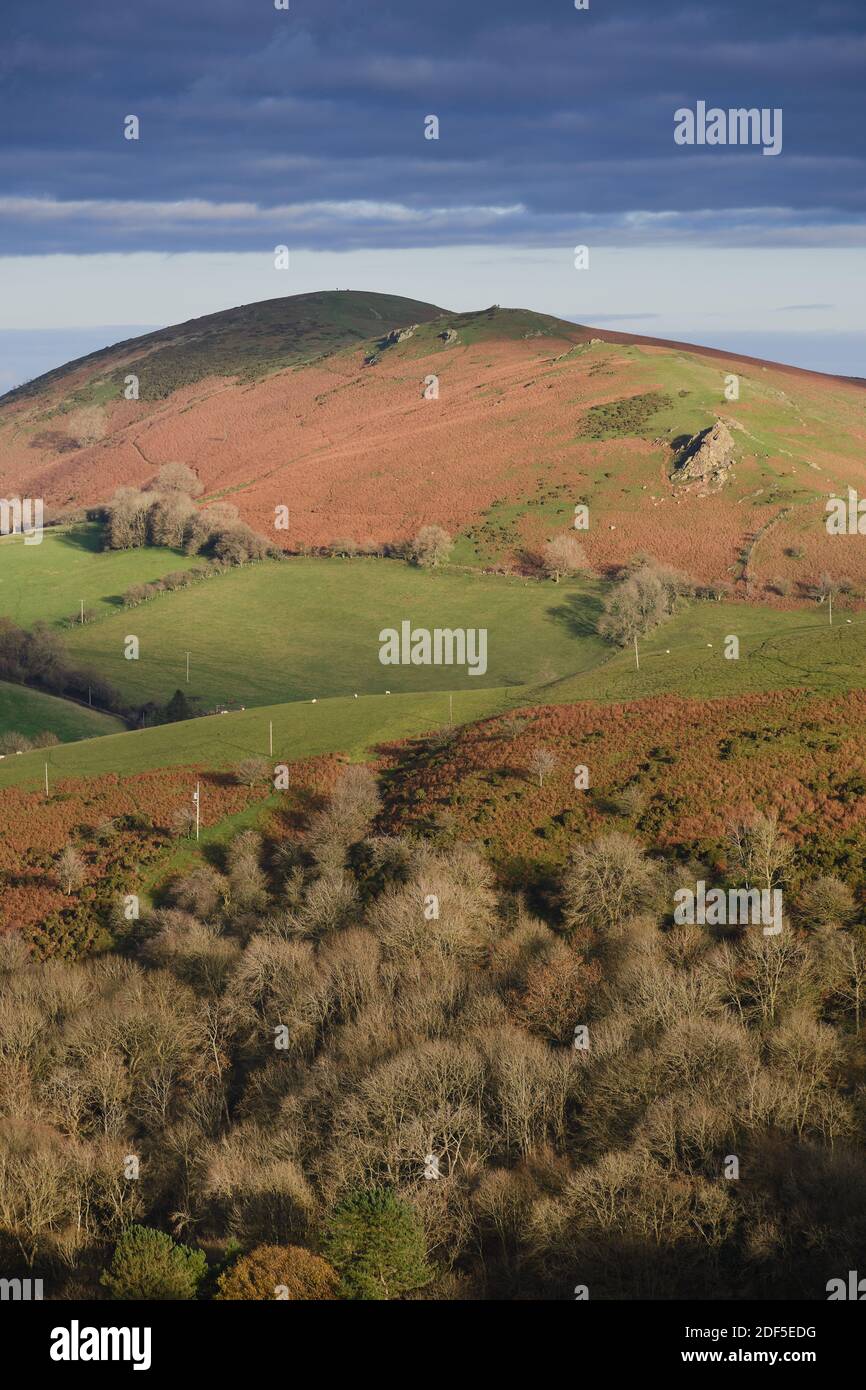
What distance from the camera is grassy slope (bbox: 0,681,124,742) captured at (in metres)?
114

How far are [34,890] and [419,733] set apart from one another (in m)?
27.8

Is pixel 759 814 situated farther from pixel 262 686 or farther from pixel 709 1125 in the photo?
pixel 262 686

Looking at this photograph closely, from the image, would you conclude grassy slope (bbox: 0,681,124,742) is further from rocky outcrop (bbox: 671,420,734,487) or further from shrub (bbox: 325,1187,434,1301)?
rocky outcrop (bbox: 671,420,734,487)

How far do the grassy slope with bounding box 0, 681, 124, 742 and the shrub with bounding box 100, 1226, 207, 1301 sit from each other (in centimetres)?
7119

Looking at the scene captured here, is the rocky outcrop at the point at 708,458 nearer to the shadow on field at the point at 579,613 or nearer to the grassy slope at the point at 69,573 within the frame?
the shadow on field at the point at 579,613

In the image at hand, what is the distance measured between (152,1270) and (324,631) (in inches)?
4072

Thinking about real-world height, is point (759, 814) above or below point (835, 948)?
above

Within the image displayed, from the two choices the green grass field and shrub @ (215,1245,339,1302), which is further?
the green grass field

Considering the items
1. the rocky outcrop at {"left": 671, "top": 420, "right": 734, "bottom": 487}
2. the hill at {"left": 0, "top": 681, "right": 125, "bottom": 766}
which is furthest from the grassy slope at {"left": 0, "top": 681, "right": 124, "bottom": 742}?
the rocky outcrop at {"left": 671, "top": 420, "right": 734, "bottom": 487}

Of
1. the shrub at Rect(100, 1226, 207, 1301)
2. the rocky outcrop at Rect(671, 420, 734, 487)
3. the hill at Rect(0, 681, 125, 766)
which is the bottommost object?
the shrub at Rect(100, 1226, 207, 1301)

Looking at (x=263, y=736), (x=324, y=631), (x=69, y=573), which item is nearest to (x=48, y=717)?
(x=263, y=736)
